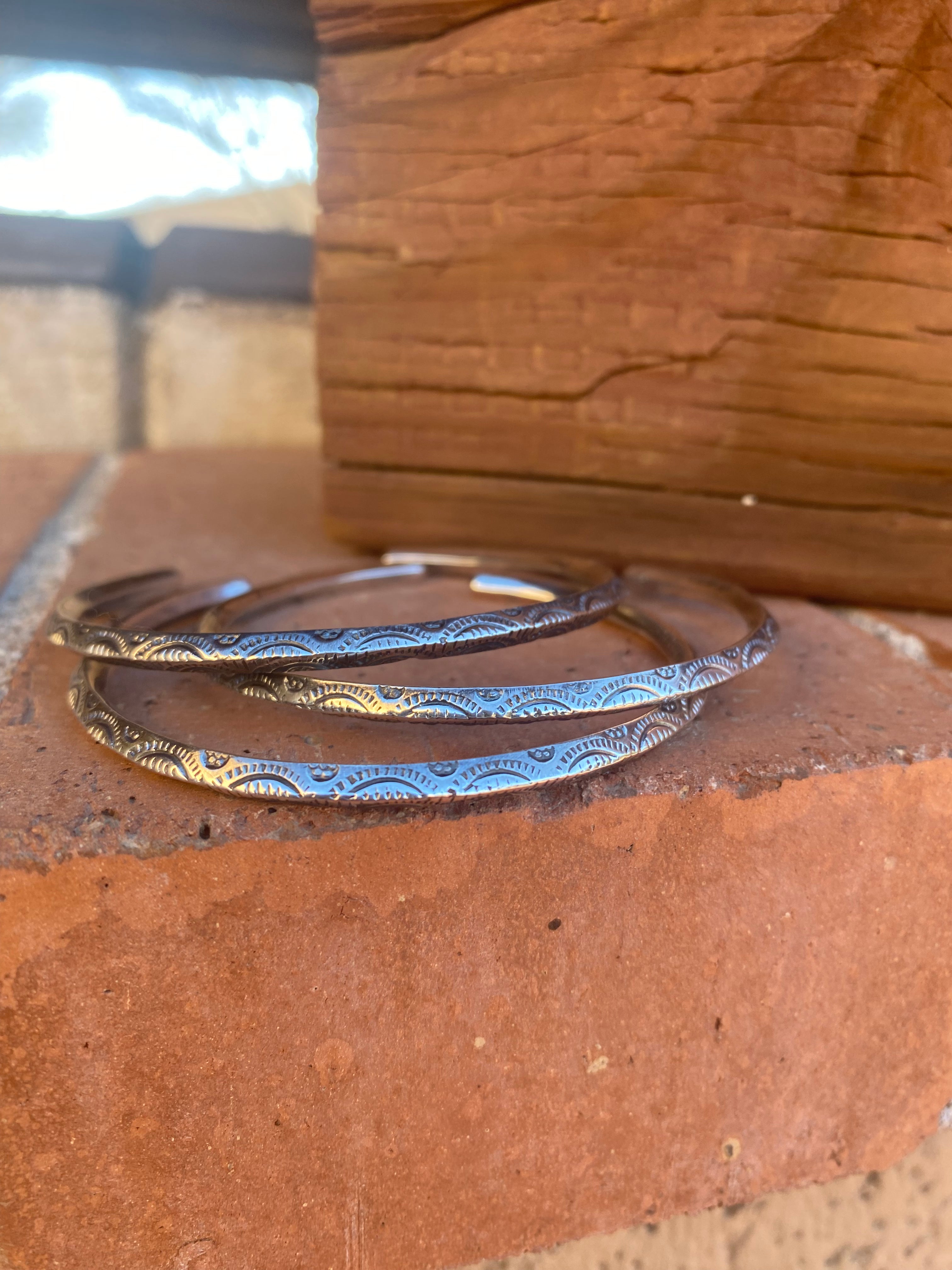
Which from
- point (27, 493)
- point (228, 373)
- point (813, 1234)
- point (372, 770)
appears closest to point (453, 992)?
point (372, 770)

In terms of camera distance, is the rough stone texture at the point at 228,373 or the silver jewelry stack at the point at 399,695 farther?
the rough stone texture at the point at 228,373

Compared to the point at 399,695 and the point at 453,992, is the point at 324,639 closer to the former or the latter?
the point at 399,695

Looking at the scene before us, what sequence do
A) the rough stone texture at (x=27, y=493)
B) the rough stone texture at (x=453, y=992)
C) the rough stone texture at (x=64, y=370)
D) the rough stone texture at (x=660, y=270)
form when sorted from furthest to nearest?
the rough stone texture at (x=64, y=370) → the rough stone texture at (x=27, y=493) → the rough stone texture at (x=660, y=270) → the rough stone texture at (x=453, y=992)

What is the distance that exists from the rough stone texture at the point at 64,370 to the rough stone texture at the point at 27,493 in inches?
7.6

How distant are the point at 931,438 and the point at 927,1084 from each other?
0.42 m

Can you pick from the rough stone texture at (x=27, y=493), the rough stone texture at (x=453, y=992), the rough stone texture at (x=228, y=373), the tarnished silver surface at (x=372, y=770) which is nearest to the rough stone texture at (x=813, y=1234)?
the rough stone texture at (x=453, y=992)

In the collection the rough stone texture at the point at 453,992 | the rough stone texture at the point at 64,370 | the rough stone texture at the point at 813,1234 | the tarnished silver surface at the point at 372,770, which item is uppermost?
the rough stone texture at the point at 64,370

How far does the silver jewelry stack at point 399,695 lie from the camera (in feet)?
1.26

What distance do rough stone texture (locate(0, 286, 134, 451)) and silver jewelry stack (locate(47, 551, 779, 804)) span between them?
0.89 metres

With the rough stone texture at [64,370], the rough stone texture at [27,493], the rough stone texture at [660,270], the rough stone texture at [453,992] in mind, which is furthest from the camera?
the rough stone texture at [64,370]

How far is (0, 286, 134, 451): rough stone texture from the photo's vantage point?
1.24 m

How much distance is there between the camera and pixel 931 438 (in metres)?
0.60

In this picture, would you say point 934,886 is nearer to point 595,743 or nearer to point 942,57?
point 595,743

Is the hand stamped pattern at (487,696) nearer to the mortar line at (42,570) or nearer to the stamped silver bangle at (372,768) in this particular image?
the stamped silver bangle at (372,768)
